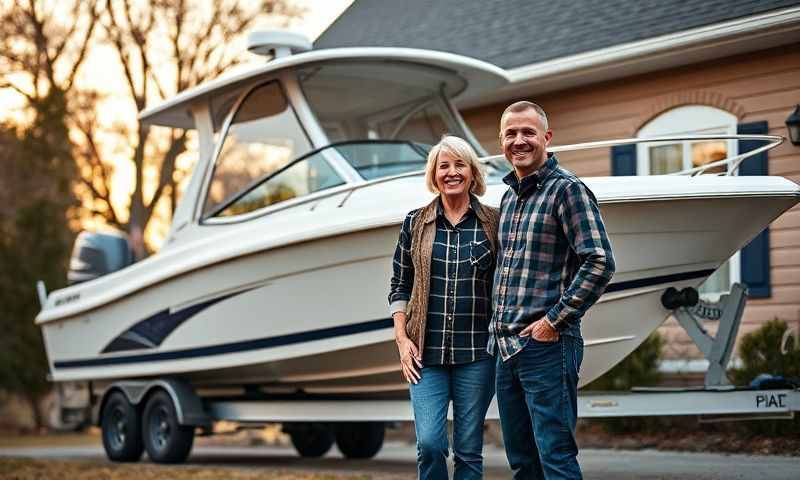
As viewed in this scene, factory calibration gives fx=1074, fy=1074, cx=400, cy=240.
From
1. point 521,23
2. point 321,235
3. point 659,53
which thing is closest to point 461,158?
point 321,235

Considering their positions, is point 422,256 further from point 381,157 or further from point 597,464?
point 597,464

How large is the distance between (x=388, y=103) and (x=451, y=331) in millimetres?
4652

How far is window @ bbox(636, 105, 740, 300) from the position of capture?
955 cm

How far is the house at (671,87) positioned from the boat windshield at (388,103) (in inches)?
69.3

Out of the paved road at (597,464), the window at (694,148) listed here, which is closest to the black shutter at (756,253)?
the window at (694,148)

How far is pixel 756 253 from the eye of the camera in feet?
30.4

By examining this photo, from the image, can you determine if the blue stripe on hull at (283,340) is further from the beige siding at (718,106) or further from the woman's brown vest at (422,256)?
the beige siding at (718,106)

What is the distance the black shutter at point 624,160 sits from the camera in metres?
10.1

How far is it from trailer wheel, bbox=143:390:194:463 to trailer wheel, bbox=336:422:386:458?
1.49 m

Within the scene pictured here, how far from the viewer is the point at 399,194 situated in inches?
281

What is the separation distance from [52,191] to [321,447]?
9246 millimetres

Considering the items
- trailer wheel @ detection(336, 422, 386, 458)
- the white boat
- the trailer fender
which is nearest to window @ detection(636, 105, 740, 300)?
the white boat

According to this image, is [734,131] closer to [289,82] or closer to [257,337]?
[289,82]

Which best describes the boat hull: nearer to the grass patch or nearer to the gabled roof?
the grass patch
